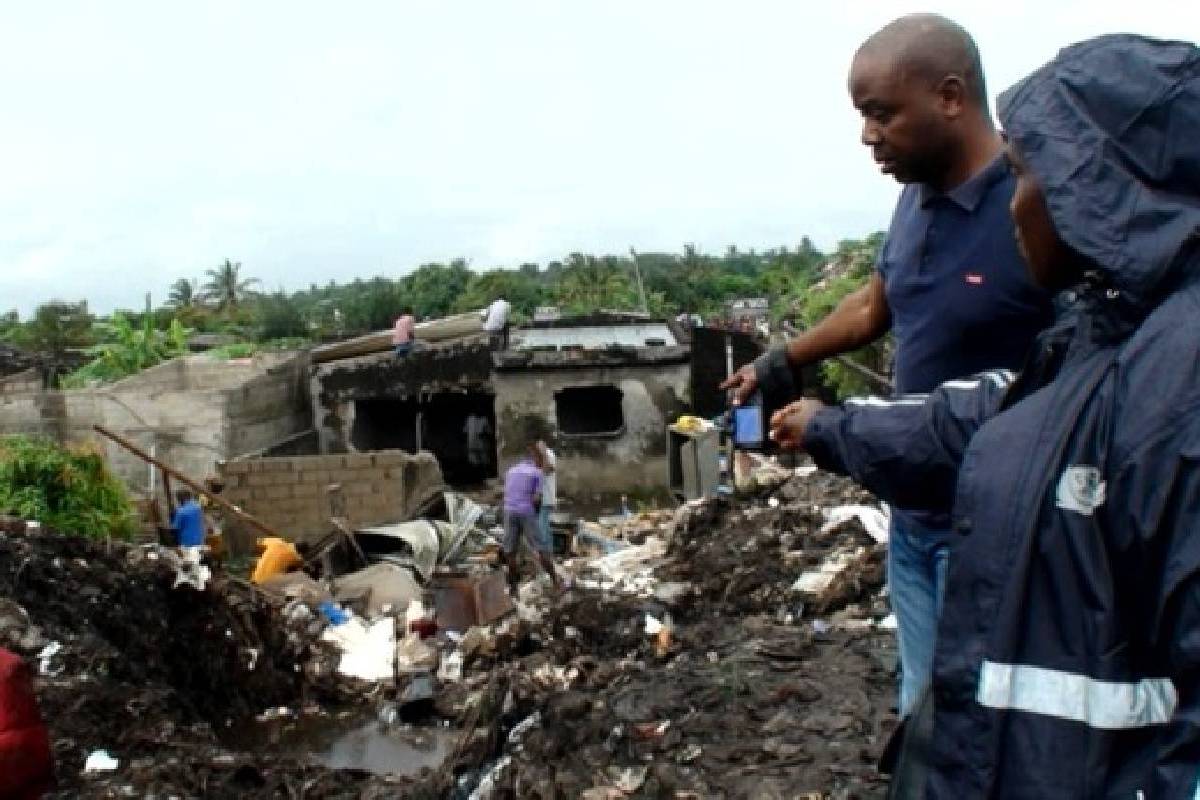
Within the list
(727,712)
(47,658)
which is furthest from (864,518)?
(47,658)

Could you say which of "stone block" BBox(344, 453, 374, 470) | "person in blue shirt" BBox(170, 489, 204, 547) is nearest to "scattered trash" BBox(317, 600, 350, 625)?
"person in blue shirt" BBox(170, 489, 204, 547)

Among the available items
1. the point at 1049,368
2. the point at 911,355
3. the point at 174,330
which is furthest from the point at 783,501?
the point at 174,330

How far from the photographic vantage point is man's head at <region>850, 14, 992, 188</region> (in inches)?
86.3

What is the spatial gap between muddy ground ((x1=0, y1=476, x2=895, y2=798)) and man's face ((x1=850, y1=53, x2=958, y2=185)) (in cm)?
208

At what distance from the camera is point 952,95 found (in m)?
2.24

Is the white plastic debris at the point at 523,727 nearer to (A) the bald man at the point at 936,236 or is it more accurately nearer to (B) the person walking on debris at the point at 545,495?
(A) the bald man at the point at 936,236

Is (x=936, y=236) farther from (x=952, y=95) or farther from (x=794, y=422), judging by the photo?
(x=794, y=422)

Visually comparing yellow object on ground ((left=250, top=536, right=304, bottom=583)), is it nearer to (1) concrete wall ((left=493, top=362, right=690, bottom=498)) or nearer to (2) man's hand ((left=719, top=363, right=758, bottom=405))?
(1) concrete wall ((left=493, top=362, right=690, bottom=498))

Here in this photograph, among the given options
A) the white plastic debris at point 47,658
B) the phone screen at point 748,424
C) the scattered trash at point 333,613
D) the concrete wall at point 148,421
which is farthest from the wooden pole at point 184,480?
the phone screen at point 748,424

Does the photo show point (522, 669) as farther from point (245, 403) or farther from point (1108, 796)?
point (245, 403)

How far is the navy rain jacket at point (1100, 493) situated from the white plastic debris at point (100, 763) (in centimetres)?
516

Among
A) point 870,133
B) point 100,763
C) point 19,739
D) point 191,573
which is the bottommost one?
point 100,763

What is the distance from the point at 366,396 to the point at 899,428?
740 inches

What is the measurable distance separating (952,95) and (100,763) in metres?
5.16
